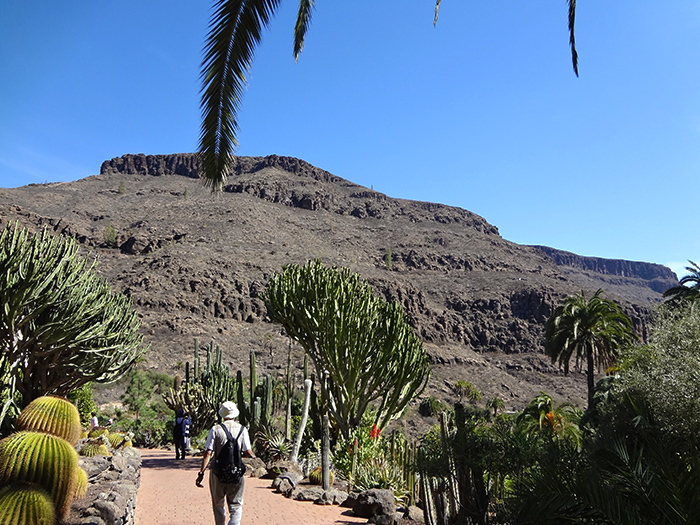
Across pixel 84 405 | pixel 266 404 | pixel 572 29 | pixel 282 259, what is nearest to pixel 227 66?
pixel 572 29

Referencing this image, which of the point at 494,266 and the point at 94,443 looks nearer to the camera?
the point at 94,443

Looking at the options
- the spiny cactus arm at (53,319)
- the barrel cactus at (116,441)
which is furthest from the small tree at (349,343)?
the barrel cactus at (116,441)

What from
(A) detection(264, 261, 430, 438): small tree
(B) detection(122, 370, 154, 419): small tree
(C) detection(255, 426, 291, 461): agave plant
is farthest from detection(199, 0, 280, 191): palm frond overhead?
(B) detection(122, 370, 154, 419): small tree

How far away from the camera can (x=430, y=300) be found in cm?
7269

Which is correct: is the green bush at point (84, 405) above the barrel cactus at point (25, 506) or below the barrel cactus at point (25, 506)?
below

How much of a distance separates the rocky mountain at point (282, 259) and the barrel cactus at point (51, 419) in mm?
34159

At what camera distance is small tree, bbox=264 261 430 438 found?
36.4 ft

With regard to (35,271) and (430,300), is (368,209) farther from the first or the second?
(35,271)

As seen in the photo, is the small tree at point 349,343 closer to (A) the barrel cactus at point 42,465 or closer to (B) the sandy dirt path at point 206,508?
(B) the sandy dirt path at point 206,508

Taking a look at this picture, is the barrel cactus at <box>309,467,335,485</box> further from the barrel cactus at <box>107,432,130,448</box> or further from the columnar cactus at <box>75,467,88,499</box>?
the barrel cactus at <box>107,432,130,448</box>

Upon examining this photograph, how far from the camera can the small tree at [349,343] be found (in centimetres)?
1111

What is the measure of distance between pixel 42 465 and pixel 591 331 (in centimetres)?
2139

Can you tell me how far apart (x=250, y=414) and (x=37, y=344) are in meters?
6.57

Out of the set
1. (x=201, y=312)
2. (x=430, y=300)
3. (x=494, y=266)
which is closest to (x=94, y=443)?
(x=201, y=312)
